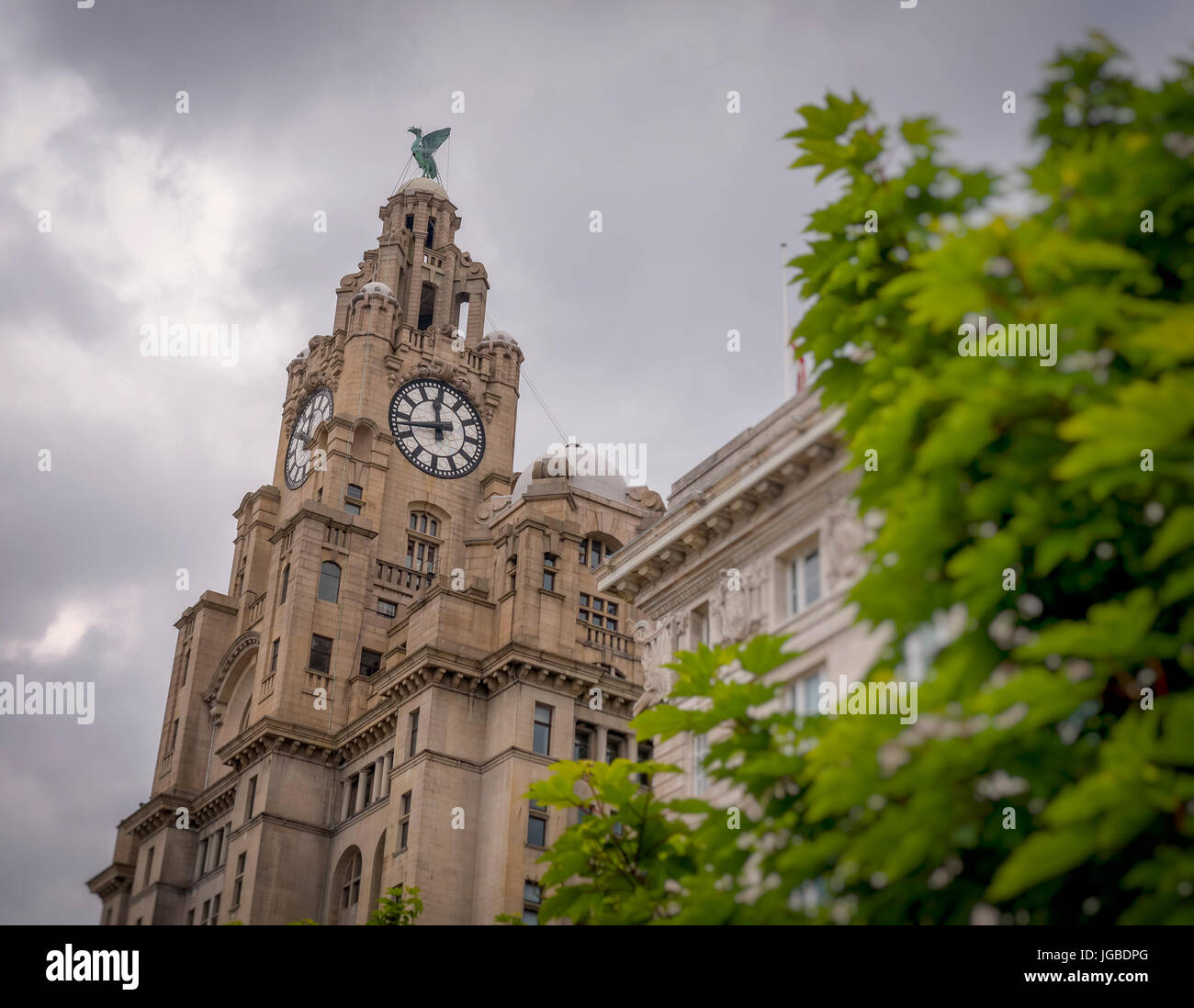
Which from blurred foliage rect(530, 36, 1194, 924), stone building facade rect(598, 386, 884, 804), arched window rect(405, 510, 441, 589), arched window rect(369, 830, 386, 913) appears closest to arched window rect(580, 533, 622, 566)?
arched window rect(405, 510, 441, 589)

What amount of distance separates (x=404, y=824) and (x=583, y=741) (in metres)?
7.44

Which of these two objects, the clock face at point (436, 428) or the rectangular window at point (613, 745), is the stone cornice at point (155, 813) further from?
the rectangular window at point (613, 745)

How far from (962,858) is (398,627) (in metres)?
50.8

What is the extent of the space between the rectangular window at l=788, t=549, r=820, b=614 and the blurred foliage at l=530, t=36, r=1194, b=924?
45.8 ft

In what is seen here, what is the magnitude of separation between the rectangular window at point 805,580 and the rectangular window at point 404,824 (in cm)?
2624

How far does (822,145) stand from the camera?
17.5m

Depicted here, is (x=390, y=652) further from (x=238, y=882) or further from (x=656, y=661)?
(x=656, y=661)

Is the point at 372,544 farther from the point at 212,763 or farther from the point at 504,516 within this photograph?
the point at 212,763

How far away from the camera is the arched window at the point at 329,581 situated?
64.4 metres

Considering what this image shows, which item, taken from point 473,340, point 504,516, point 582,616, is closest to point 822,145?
point 582,616

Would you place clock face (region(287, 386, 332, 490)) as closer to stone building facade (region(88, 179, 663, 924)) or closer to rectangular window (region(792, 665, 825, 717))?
stone building facade (region(88, 179, 663, 924))

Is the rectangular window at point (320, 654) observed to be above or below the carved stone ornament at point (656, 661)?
above

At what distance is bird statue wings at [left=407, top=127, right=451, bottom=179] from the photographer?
94812mm

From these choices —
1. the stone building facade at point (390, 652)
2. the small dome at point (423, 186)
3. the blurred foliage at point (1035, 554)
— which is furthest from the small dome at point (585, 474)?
the blurred foliage at point (1035, 554)
